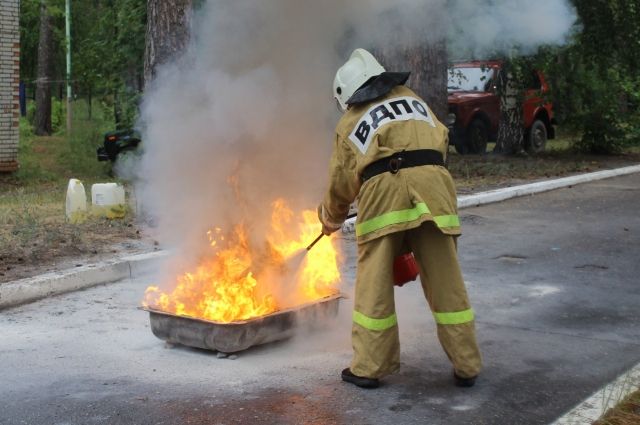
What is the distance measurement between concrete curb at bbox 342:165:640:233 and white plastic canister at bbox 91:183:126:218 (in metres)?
2.49

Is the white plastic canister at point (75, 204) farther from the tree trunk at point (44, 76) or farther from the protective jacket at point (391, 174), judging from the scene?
the tree trunk at point (44, 76)

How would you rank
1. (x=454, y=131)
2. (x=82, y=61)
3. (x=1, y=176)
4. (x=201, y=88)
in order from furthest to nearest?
1. (x=82, y=61)
2. (x=454, y=131)
3. (x=1, y=176)
4. (x=201, y=88)

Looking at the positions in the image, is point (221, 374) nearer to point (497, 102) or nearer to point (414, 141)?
point (414, 141)

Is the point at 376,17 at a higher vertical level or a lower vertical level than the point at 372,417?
higher

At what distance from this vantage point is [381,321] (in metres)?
4.41

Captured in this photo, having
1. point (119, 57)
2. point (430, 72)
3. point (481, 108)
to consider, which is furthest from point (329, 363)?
point (481, 108)

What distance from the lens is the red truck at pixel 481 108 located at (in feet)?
55.6

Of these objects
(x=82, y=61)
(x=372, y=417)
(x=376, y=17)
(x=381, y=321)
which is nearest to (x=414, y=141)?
(x=381, y=321)

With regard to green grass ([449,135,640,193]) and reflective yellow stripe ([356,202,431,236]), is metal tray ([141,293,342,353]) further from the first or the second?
green grass ([449,135,640,193])

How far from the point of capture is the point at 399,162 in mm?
4367

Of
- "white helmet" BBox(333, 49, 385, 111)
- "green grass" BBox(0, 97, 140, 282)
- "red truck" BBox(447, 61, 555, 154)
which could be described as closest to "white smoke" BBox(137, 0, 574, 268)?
"white helmet" BBox(333, 49, 385, 111)

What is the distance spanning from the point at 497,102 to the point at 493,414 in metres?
14.2

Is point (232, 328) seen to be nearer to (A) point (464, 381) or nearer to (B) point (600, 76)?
(A) point (464, 381)

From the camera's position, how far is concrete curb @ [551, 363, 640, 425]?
4008 millimetres
